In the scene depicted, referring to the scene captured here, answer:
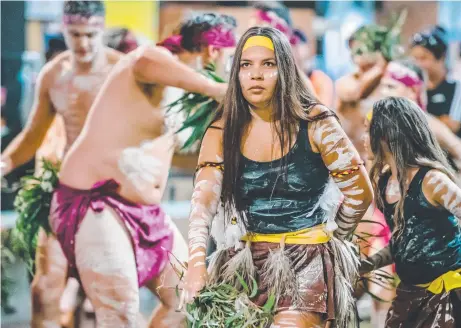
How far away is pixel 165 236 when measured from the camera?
4.64m

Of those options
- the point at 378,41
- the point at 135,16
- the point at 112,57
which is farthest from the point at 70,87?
the point at 135,16

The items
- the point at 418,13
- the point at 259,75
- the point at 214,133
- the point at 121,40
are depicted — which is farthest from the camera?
the point at 418,13

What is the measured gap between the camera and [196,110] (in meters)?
4.46

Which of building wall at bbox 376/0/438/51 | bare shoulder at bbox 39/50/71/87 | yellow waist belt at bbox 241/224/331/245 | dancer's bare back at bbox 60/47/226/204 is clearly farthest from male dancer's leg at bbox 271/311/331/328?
building wall at bbox 376/0/438/51

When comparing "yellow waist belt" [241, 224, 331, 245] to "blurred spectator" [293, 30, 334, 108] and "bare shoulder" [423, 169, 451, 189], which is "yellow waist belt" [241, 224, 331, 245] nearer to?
"bare shoulder" [423, 169, 451, 189]

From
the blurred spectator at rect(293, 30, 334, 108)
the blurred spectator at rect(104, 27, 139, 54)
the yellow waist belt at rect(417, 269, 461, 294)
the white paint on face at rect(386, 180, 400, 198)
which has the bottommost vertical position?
the yellow waist belt at rect(417, 269, 461, 294)

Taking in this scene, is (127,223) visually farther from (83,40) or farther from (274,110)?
(274,110)

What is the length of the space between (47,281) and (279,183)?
190 cm

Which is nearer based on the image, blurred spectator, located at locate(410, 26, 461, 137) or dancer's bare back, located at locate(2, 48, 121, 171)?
dancer's bare back, located at locate(2, 48, 121, 171)

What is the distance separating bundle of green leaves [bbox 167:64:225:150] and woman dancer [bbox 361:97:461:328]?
858 millimetres

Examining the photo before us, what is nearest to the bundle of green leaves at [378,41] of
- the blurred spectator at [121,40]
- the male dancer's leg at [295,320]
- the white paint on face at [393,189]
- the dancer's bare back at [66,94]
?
the blurred spectator at [121,40]

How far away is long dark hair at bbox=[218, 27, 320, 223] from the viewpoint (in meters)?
3.39

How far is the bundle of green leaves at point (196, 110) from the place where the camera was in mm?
4398

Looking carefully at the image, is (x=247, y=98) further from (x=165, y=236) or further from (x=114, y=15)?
(x=114, y=15)
